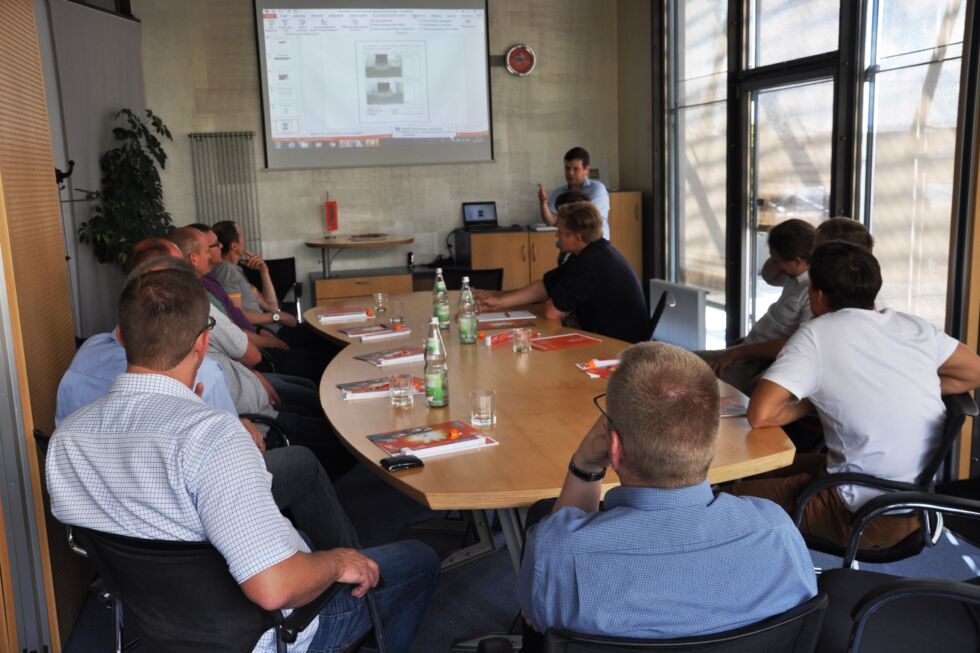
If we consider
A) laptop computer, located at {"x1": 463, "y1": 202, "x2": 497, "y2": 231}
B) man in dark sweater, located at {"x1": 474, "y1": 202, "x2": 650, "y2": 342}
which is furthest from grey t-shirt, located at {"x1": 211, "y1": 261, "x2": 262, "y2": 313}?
laptop computer, located at {"x1": 463, "y1": 202, "x2": 497, "y2": 231}

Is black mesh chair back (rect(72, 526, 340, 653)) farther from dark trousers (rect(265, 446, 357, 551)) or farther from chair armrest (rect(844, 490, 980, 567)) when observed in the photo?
chair armrest (rect(844, 490, 980, 567))

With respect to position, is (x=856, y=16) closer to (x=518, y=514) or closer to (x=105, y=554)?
(x=518, y=514)

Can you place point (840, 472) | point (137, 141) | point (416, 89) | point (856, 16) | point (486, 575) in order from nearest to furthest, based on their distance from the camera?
1. point (840, 472)
2. point (486, 575)
3. point (856, 16)
4. point (137, 141)
5. point (416, 89)

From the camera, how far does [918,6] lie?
4.60 m

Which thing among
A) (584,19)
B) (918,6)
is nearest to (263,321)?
(918,6)

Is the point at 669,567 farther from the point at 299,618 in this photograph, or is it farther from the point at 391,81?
the point at 391,81

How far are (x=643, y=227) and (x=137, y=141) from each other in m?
4.34

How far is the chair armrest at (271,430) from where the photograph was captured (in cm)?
317

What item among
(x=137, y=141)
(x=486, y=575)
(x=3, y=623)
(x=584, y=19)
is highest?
(x=584, y=19)

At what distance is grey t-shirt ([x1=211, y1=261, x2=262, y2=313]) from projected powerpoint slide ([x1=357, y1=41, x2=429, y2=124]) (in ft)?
9.69

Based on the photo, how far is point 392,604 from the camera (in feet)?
7.21

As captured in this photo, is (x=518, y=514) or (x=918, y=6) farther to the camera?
(x=918, y=6)

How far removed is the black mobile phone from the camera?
225cm

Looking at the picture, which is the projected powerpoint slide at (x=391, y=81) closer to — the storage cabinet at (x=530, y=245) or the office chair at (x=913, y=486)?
the storage cabinet at (x=530, y=245)
